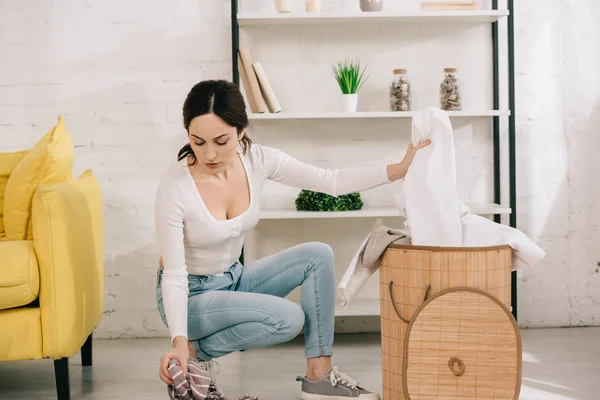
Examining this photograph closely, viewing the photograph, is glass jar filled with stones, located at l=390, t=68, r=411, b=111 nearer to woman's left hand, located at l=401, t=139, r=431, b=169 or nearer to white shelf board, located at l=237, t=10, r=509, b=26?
white shelf board, located at l=237, t=10, r=509, b=26

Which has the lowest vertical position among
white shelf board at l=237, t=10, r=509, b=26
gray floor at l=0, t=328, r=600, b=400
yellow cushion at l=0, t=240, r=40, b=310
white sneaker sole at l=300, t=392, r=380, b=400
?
gray floor at l=0, t=328, r=600, b=400

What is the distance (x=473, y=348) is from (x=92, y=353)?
1632mm

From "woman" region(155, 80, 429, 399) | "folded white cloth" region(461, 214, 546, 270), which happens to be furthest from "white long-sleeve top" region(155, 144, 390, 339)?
"folded white cloth" region(461, 214, 546, 270)

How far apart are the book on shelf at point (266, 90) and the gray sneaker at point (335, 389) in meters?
1.15

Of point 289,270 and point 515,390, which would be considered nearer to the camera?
point 515,390

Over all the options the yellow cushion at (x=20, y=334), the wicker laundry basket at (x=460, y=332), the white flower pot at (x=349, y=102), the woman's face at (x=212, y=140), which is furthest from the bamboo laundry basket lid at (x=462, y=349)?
the white flower pot at (x=349, y=102)

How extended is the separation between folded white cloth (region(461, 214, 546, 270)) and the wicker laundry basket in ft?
0.16

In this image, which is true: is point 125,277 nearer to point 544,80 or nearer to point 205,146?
point 205,146

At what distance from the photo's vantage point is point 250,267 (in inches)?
87.5

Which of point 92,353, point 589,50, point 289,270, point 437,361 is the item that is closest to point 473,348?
point 437,361

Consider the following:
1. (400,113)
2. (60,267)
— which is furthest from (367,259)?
(400,113)

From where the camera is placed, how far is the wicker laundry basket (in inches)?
72.2

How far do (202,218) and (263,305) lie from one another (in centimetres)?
29

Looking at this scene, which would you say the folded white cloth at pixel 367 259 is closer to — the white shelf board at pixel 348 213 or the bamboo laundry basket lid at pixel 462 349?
the bamboo laundry basket lid at pixel 462 349
